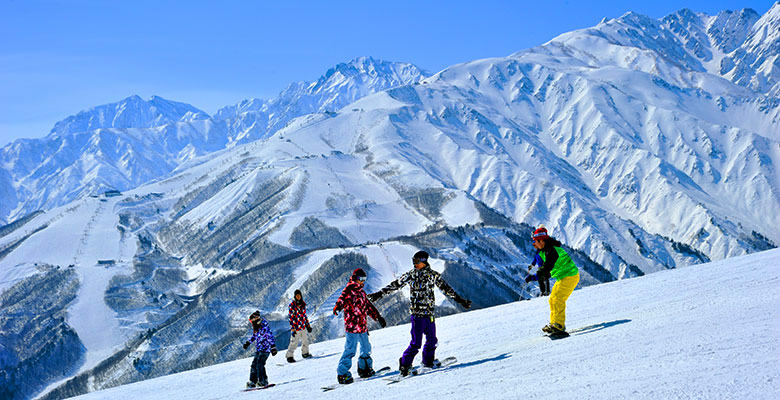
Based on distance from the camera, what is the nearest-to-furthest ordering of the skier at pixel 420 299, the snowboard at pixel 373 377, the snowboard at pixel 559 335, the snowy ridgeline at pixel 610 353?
the snowy ridgeline at pixel 610 353 → the skier at pixel 420 299 → the snowboard at pixel 559 335 → the snowboard at pixel 373 377

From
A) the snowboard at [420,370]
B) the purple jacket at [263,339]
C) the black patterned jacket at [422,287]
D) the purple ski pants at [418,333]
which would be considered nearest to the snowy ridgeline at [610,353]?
the snowboard at [420,370]

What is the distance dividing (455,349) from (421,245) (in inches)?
6646

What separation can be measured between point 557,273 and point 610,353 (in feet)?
10.4

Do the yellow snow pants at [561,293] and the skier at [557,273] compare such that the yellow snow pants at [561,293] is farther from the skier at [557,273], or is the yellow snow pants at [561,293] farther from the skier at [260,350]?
the skier at [260,350]

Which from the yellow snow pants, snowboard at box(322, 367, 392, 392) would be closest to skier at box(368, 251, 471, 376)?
snowboard at box(322, 367, 392, 392)

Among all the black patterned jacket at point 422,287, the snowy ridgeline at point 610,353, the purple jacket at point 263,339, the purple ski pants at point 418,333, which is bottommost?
the snowy ridgeline at point 610,353

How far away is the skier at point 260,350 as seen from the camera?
17.8 metres

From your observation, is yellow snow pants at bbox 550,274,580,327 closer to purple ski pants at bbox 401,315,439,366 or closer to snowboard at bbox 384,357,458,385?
snowboard at bbox 384,357,458,385

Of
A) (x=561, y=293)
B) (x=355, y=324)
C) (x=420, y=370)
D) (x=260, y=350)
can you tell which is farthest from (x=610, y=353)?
(x=260, y=350)

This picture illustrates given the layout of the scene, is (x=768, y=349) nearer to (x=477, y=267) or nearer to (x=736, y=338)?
(x=736, y=338)

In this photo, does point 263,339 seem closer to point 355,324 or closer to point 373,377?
point 355,324

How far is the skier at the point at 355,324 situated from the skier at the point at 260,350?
150 inches

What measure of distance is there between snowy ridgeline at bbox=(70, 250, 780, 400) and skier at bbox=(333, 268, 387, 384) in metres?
0.78

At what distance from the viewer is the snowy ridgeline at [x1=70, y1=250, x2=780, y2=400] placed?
29.6ft
